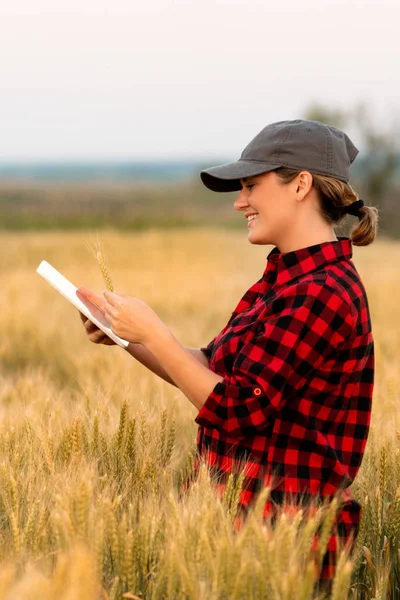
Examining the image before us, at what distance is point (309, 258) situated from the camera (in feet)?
6.62

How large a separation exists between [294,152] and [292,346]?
48 centimetres

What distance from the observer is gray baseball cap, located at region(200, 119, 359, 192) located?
2029 mm

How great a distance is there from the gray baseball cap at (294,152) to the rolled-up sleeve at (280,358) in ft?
0.99

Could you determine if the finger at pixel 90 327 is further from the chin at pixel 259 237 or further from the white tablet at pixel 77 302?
the chin at pixel 259 237

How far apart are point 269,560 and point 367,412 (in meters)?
0.64

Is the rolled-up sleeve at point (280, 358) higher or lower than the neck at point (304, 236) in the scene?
lower

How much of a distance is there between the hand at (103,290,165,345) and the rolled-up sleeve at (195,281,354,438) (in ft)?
0.67

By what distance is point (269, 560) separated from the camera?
1.53 m

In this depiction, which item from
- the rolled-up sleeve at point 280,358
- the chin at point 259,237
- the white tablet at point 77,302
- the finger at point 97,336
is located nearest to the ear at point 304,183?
the chin at point 259,237

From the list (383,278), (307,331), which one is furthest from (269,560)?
(383,278)

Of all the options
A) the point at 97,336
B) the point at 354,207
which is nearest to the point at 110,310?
the point at 97,336

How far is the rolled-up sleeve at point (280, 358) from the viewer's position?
1859mm

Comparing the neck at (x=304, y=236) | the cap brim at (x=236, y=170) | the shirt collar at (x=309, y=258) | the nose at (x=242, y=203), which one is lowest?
the shirt collar at (x=309, y=258)

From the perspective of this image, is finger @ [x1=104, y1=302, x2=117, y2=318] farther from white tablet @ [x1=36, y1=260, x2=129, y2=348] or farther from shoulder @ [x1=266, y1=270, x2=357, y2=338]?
shoulder @ [x1=266, y1=270, x2=357, y2=338]
